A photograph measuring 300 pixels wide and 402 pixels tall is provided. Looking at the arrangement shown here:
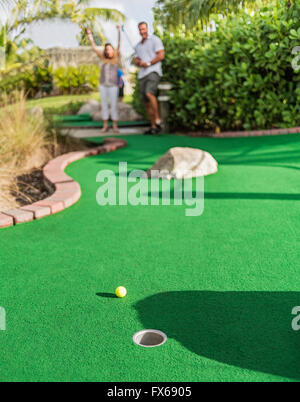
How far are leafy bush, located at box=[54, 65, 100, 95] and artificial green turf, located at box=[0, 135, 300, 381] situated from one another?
17.1 metres

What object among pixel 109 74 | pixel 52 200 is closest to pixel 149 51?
pixel 109 74

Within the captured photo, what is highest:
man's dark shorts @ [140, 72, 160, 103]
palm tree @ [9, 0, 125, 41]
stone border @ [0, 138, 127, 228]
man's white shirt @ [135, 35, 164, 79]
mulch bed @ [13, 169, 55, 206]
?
palm tree @ [9, 0, 125, 41]

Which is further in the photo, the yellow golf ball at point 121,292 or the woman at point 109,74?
the woman at point 109,74

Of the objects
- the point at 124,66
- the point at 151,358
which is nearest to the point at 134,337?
the point at 151,358

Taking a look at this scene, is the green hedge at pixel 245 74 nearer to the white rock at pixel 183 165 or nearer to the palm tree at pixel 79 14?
the white rock at pixel 183 165

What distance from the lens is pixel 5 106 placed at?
248 inches

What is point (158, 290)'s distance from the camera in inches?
94.1

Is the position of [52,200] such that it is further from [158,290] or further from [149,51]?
[149,51]

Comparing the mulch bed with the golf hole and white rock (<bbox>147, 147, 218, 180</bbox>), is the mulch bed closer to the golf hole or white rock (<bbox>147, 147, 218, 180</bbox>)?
white rock (<bbox>147, 147, 218, 180</bbox>)

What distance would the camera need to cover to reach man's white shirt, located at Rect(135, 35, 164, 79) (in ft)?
28.3

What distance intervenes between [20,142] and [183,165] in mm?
2395

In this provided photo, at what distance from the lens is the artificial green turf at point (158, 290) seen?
1756 mm

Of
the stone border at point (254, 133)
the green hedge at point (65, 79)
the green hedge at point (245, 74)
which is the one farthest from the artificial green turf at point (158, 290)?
the green hedge at point (65, 79)

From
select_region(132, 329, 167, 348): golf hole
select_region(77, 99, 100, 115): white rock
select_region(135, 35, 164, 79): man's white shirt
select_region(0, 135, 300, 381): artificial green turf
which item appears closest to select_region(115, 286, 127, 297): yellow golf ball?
select_region(0, 135, 300, 381): artificial green turf
